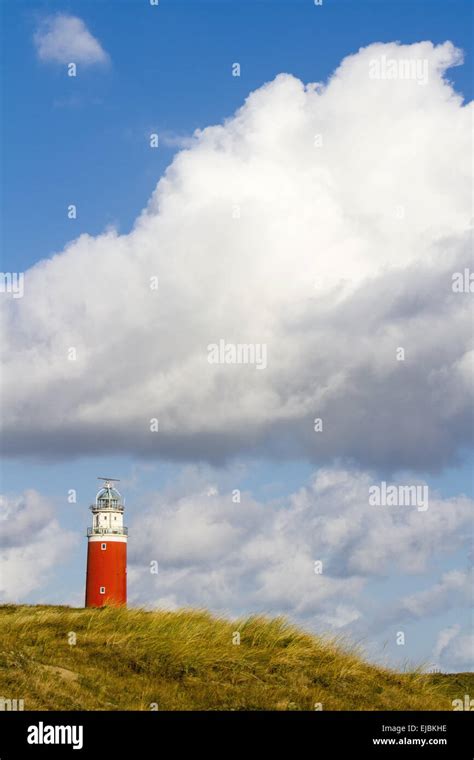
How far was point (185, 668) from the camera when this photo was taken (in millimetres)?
21609

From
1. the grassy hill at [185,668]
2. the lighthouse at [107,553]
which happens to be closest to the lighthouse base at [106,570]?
the lighthouse at [107,553]

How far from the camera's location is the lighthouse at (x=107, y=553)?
176 feet

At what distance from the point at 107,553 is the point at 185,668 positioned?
3450cm

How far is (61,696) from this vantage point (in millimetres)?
18438

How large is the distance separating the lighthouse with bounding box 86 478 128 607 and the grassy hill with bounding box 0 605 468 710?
1090 inches

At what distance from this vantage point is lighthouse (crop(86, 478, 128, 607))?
53.6 m

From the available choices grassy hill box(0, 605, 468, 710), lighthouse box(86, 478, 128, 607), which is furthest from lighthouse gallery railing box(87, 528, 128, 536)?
grassy hill box(0, 605, 468, 710)

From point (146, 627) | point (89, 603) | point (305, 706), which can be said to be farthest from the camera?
point (89, 603)

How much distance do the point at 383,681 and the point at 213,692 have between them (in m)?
5.42
